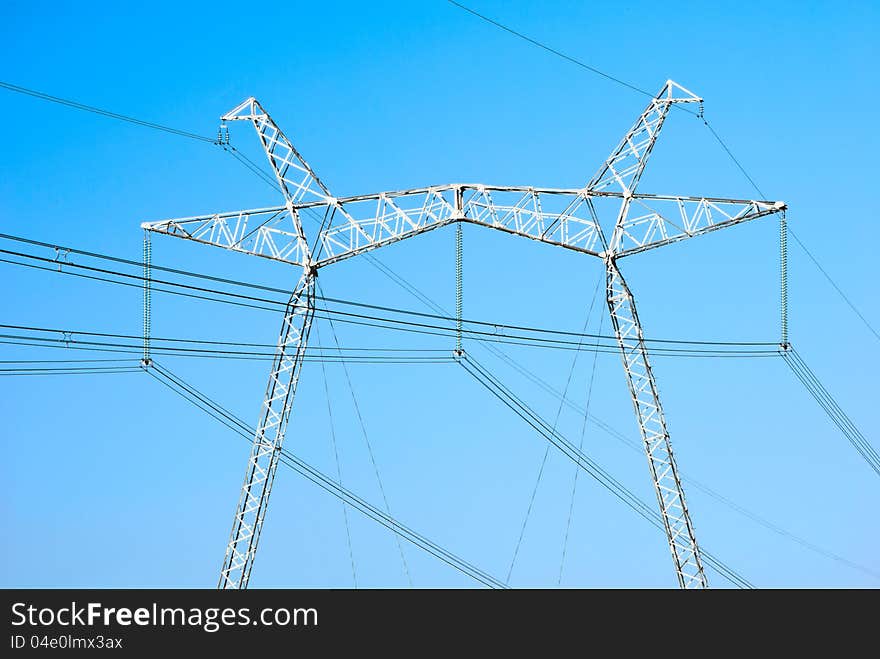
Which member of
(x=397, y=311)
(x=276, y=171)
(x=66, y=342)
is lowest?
(x=66, y=342)

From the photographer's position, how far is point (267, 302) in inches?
2167

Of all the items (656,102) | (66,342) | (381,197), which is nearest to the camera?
(66,342)

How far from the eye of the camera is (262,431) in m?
57.0

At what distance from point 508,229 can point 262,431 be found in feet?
33.9
